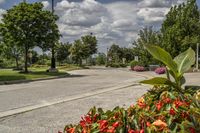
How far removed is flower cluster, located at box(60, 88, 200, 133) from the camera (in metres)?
2.08

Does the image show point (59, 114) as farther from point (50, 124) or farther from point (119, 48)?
point (119, 48)

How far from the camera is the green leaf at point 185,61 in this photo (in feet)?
6.73

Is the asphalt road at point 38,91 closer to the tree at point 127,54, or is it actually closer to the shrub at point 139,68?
the shrub at point 139,68

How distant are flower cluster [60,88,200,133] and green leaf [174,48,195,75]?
0.86 ft

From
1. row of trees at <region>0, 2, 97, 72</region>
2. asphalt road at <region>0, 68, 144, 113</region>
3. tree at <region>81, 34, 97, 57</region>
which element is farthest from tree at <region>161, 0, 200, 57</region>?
asphalt road at <region>0, 68, 144, 113</region>

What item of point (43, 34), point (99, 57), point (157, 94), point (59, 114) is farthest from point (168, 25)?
point (157, 94)

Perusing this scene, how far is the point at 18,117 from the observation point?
31.6 feet

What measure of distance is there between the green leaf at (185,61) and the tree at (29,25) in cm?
3270

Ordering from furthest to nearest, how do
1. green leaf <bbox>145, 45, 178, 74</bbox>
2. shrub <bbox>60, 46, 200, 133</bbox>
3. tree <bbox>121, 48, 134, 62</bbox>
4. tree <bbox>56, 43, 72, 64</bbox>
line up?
tree <bbox>121, 48, 134, 62</bbox>
tree <bbox>56, 43, 72, 64</bbox>
shrub <bbox>60, 46, 200, 133</bbox>
green leaf <bbox>145, 45, 178, 74</bbox>

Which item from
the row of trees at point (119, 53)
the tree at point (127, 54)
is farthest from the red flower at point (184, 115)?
the tree at point (127, 54)

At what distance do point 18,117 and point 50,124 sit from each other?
153cm

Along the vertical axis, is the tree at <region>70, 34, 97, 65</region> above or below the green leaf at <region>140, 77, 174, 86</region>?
above

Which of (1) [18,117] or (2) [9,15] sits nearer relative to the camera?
(1) [18,117]

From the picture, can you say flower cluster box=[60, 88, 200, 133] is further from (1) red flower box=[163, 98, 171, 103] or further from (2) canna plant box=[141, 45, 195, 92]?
(2) canna plant box=[141, 45, 195, 92]
